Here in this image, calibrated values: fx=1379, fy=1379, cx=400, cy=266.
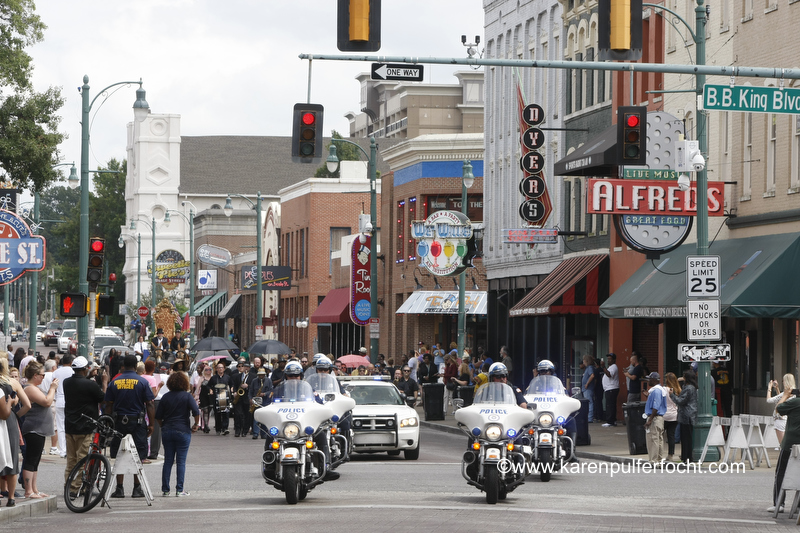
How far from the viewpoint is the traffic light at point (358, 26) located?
14.9m

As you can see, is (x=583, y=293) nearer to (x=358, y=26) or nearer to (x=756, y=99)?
(x=756, y=99)

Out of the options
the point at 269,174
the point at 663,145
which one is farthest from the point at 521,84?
the point at 269,174

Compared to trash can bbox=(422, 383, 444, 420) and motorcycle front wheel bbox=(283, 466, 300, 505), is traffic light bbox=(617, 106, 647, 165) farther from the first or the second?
trash can bbox=(422, 383, 444, 420)

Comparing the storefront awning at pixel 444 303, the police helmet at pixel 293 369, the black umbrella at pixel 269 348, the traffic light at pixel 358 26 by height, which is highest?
the traffic light at pixel 358 26

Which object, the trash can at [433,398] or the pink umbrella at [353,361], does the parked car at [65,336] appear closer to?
the pink umbrella at [353,361]

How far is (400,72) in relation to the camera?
1817cm

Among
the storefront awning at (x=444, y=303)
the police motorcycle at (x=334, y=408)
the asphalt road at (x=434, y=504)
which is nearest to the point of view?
the asphalt road at (x=434, y=504)

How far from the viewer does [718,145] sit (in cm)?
3120

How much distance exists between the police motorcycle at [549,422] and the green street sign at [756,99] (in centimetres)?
423

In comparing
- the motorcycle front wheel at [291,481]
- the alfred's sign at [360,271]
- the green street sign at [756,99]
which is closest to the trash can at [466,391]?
the alfred's sign at [360,271]

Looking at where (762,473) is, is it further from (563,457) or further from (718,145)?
(718,145)

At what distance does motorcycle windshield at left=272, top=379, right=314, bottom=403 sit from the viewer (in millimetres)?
17156

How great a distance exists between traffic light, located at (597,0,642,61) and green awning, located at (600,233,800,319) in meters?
12.2

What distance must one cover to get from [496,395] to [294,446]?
267 cm
